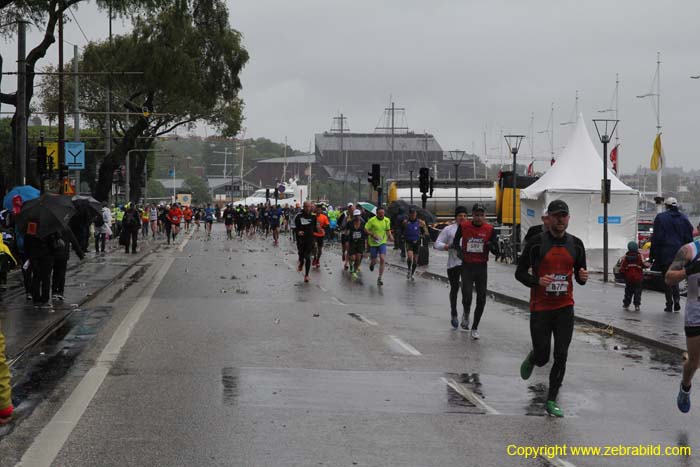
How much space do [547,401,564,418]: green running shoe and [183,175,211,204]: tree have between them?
165362mm

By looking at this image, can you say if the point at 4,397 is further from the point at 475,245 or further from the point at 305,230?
the point at 305,230

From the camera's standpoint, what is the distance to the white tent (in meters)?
33.7

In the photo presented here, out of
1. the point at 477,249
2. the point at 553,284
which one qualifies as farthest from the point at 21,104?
the point at 553,284

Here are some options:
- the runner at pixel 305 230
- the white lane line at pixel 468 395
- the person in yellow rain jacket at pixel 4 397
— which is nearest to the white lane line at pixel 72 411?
the person in yellow rain jacket at pixel 4 397

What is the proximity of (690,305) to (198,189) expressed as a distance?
172030 mm

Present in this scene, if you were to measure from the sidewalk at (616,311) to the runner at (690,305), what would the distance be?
4.90 m

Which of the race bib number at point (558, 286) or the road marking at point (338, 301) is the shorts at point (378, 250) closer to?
the road marking at point (338, 301)

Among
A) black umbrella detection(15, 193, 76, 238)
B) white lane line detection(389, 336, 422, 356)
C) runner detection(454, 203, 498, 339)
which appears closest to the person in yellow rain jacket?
white lane line detection(389, 336, 422, 356)

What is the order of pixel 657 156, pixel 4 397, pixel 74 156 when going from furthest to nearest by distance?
pixel 657 156 < pixel 74 156 < pixel 4 397

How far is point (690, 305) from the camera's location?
913 cm

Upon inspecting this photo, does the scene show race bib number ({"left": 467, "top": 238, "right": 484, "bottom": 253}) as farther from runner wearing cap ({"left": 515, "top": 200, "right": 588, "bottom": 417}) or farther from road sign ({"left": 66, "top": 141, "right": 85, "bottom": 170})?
road sign ({"left": 66, "top": 141, "right": 85, "bottom": 170})

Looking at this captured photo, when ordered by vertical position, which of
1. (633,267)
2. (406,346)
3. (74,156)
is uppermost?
(74,156)

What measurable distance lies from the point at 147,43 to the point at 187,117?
24678 mm

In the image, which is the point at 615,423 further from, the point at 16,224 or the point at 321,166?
the point at 321,166
